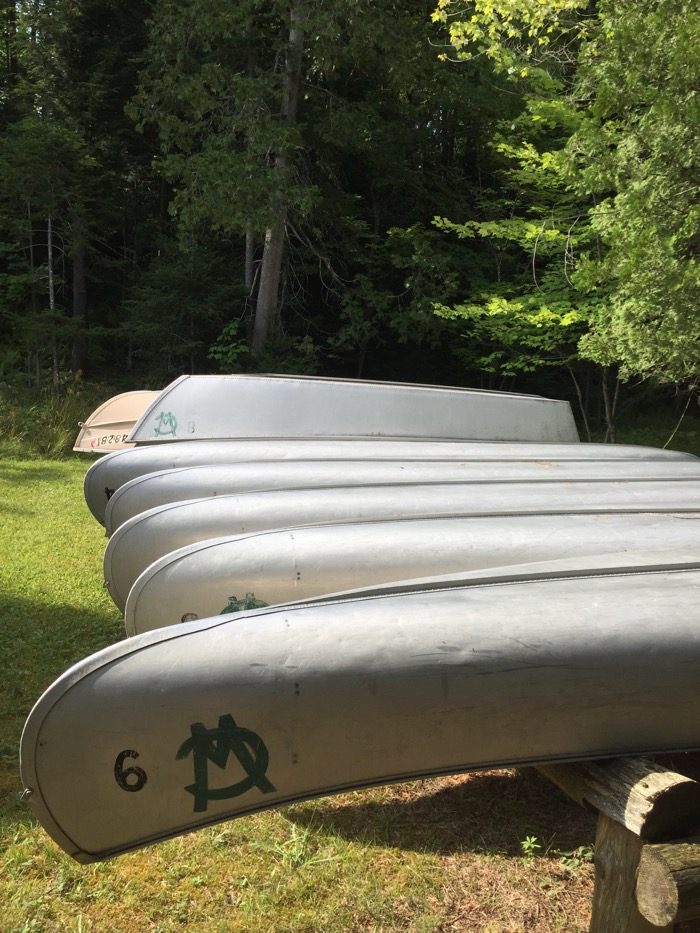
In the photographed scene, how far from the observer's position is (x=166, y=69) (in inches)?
494

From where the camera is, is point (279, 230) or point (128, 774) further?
point (279, 230)

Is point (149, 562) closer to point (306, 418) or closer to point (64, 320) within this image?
point (306, 418)

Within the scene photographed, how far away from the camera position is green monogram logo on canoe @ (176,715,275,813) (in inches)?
82.9

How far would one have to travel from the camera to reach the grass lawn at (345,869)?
2.51m

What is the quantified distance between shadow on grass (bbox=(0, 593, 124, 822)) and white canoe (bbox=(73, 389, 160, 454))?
390cm

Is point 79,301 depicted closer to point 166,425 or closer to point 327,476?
point 166,425

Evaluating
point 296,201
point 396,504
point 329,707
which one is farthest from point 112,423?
point 329,707

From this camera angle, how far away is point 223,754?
2119mm

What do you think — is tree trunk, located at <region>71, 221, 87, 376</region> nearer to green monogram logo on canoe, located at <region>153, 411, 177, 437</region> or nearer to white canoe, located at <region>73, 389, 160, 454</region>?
white canoe, located at <region>73, 389, 160, 454</region>

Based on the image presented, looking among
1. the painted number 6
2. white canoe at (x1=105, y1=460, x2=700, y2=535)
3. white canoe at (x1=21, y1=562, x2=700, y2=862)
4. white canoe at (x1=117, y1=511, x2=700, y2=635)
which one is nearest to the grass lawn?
white canoe at (x1=21, y1=562, x2=700, y2=862)

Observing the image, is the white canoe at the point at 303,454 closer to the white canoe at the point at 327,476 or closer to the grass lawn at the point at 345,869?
the white canoe at the point at 327,476

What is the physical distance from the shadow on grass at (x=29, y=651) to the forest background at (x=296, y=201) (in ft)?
18.2

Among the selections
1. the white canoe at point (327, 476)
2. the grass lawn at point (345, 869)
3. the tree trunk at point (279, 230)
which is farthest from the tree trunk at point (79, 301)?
the grass lawn at point (345, 869)

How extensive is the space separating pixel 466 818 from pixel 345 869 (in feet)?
1.85
